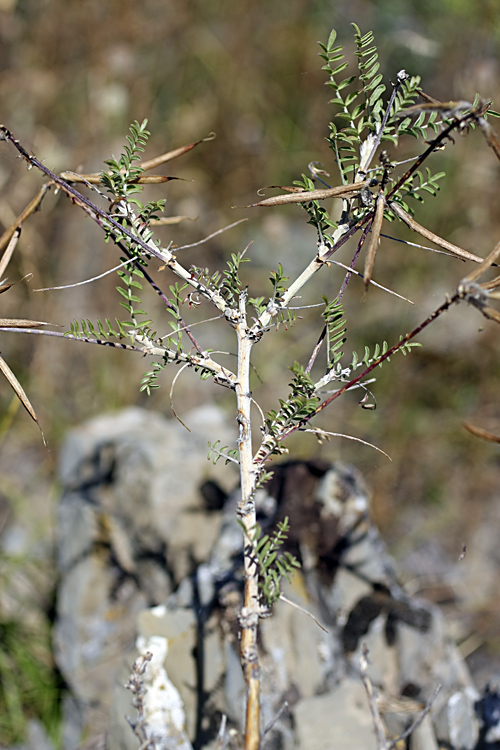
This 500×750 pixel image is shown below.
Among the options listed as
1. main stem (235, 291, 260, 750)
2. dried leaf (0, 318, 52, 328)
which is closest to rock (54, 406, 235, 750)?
main stem (235, 291, 260, 750)

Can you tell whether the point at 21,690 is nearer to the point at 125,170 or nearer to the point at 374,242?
the point at 125,170

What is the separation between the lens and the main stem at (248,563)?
93cm

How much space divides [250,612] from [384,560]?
95 centimetres

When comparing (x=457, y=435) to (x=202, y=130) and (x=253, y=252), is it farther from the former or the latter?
(x=202, y=130)

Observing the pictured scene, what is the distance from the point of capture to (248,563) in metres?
0.96

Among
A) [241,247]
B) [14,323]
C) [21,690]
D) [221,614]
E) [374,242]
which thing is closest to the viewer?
[374,242]

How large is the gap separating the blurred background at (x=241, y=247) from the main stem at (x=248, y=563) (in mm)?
1443

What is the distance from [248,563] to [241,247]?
355 centimetres

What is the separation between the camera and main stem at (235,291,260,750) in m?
0.93

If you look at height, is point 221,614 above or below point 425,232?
below

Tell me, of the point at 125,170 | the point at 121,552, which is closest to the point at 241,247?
the point at 121,552

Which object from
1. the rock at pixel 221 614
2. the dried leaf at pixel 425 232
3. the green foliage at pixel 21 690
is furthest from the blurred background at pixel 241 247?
the dried leaf at pixel 425 232

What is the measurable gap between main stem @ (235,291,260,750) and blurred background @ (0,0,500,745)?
1.44 metres

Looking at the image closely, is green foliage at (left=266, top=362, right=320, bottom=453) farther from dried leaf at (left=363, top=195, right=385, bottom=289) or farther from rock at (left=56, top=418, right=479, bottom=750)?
rock at (left=56, top=418, right=479, bottom=750)
